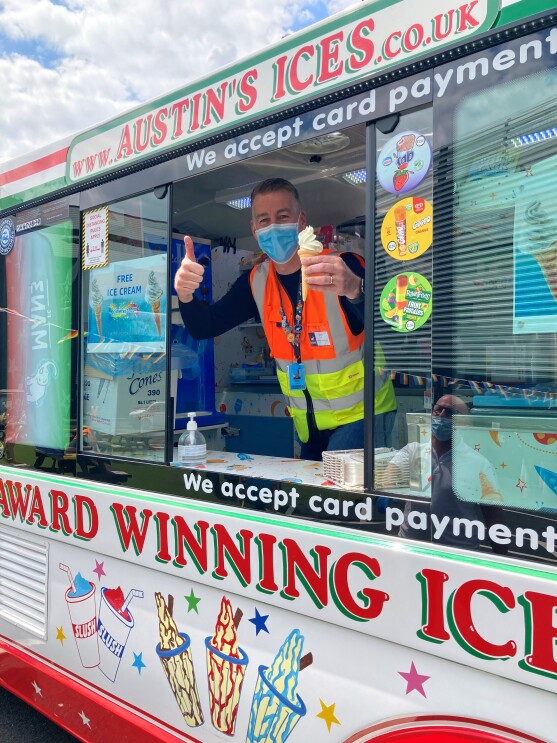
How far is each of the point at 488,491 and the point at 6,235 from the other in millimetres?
2500

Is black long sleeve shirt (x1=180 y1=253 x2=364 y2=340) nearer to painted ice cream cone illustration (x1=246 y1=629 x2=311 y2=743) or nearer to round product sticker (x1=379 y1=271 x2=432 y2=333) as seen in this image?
round product sticker (x1=379 y1=271 x2=432 y2=333)

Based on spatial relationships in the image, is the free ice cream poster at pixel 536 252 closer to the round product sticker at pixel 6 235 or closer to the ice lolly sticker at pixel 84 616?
the ice lolly sticker at pixel 84 616

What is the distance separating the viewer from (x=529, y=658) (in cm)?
128

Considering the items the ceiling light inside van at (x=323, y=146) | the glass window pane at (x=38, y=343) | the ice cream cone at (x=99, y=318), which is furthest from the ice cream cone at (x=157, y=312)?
the ceiling light inside van at (x=323, y=146)

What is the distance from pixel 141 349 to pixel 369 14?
137 cm

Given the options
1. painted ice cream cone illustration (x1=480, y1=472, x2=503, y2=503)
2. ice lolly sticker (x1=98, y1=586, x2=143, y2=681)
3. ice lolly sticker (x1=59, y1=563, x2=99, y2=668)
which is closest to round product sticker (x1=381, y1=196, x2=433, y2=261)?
painted ice cream cone illustration (x1=480, y1=472, x2=503, y2=503)

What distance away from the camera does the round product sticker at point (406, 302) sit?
1.54m

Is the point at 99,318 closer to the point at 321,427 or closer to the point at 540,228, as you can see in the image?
the point at 321,427

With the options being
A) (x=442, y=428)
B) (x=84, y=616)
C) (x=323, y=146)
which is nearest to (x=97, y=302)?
(x=323, y=146)

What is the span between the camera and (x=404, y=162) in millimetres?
1584

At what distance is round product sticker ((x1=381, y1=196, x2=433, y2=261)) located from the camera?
1.54 m

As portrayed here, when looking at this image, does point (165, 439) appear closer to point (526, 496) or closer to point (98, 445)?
point (98, 445)

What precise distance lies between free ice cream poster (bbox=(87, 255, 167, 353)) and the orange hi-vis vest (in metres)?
0.64

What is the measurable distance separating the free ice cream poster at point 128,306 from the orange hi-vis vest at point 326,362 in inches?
25.0
